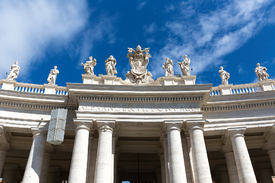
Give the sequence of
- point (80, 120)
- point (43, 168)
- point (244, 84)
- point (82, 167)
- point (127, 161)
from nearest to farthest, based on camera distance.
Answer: point (82, 167)
point (80, 120)
point (43, 168)
point (244, 84)
point (127, 161)

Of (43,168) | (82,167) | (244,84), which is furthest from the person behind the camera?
(244,84)

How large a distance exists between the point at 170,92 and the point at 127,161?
42.2 ft

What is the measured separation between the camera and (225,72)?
27.7m

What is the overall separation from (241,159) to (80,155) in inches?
553

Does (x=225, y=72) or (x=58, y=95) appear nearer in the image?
(x=58, y=95)

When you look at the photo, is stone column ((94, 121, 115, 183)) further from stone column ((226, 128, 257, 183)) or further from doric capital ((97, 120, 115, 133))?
stone column ((226, 128, 257, 183))

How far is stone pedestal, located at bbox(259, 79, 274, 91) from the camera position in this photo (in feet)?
84.8

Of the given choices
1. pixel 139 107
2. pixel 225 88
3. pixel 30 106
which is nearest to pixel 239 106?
pixel 225 88

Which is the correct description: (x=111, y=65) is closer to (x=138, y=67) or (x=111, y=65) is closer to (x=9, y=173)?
(x=138, y=67)

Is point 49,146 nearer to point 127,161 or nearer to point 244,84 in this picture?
point 127,161

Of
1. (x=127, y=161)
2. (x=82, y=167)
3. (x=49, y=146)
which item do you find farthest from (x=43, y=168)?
(x=127, y=161)

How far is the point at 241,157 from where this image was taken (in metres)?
22.3

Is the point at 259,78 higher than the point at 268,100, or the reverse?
the point at 259,78

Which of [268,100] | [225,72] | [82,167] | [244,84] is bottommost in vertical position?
[82,167]
